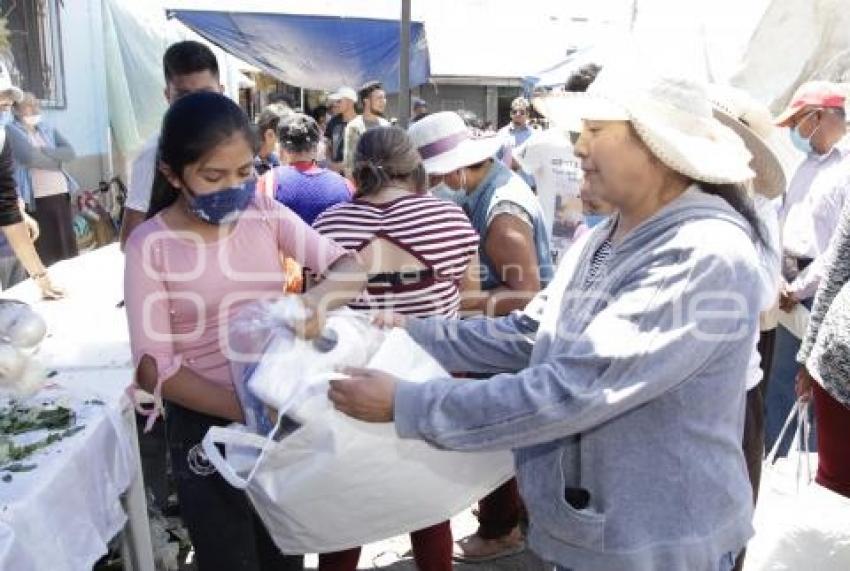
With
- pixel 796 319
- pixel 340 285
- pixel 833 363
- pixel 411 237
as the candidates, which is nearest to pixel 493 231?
pixel 411 237

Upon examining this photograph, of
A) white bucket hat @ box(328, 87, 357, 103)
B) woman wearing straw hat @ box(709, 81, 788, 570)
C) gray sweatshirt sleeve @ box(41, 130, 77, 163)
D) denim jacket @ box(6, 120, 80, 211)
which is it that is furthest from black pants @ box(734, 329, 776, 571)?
white bucket hat @ box(328, 87, 357, 103)

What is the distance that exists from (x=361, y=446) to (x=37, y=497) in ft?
2.09

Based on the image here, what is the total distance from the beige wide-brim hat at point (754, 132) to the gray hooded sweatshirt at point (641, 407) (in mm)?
661

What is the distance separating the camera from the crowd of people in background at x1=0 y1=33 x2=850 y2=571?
54.5 inches

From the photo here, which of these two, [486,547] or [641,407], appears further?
[486,547]

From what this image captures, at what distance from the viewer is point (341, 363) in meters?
1.67

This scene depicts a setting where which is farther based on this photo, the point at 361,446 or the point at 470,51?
the point at 470,51

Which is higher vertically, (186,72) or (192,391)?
(186,72)

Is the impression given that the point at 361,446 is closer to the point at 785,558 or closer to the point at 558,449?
the point at 558,449

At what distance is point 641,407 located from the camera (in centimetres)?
141

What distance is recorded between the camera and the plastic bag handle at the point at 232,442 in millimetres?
1565

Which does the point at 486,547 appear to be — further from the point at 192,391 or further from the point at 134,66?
the point at 134,66

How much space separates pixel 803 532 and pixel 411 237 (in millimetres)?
1620

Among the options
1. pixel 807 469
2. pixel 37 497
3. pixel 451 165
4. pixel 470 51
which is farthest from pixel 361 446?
pixel 470 51
